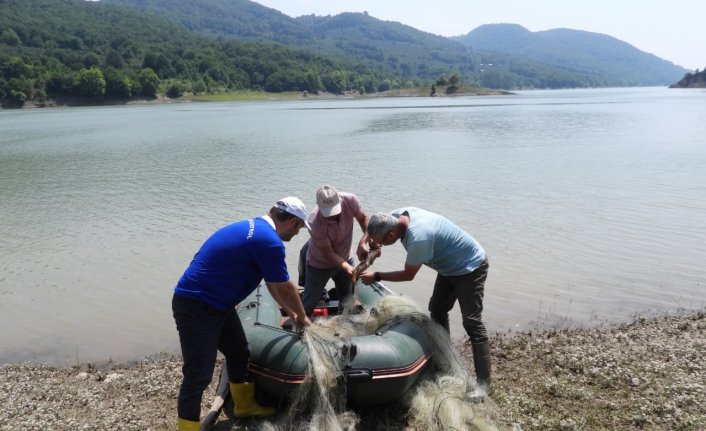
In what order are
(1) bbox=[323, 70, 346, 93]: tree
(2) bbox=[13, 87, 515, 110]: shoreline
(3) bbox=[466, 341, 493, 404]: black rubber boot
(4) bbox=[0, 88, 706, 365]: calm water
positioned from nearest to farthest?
1. (3) bbox=[466, 341, 493, 404]: black rubber boot
2. (4) bbox=[0, 88, 706, 365]: calm water
3. (2) bbox=[13, 87, 515, 110]: shoreline
4. (1) bbox=[323, 70, 346, 93]: tree

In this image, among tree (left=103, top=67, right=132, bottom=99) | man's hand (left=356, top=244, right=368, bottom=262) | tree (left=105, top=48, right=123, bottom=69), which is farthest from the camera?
tree (left=105, top=48, right=123, bottom=69)

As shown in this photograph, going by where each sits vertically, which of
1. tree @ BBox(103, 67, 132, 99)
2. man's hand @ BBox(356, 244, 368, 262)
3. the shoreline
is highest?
man's hand @ BBox(356, 244, 368, 262)

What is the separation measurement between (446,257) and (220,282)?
2.06 m

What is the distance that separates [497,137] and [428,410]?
96.4ft

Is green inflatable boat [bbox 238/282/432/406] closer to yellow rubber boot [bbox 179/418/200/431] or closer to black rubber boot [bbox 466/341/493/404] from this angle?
black rubber boot [bbox 466/341/493/404]

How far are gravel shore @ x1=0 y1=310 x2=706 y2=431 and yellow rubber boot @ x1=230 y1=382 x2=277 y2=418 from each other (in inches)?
3.6

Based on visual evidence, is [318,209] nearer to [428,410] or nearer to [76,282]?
[428,410]

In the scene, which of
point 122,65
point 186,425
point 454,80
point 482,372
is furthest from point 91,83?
point 482,372

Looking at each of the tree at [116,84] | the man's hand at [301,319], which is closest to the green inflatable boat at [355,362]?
the man's hand at [301,319]

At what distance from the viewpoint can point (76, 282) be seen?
980cm

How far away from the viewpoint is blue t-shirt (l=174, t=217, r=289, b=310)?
13.4 feet

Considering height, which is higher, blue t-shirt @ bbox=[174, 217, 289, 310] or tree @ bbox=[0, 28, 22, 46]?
tree @ bbox=[0, 28, 22, 46]

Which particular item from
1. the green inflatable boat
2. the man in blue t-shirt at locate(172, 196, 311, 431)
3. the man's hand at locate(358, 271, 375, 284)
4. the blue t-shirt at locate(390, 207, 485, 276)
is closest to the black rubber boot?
the green inflatable boat

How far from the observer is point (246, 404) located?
5.08 m
